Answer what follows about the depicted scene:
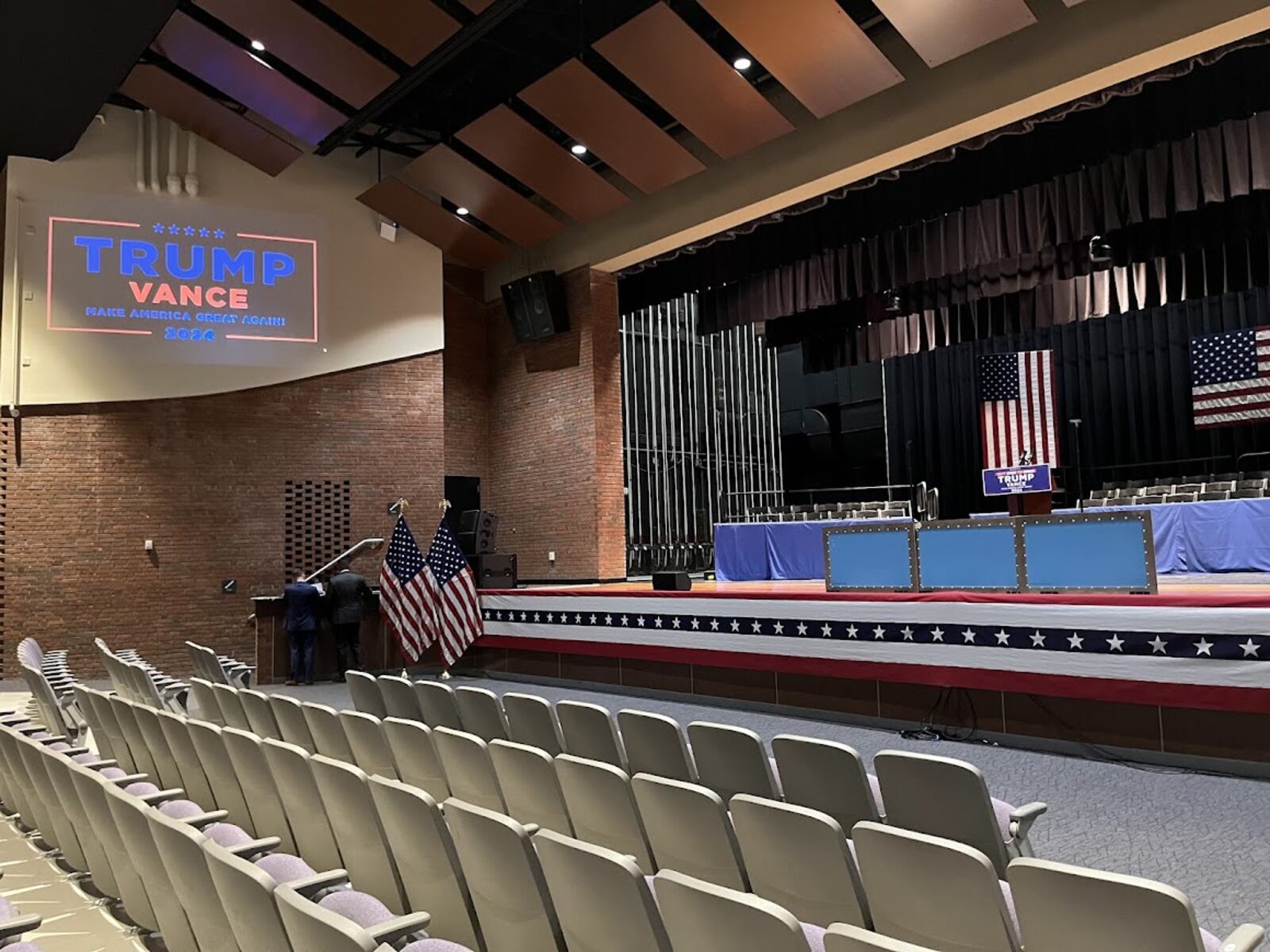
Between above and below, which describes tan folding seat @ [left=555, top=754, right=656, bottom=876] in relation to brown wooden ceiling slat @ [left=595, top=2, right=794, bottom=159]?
below

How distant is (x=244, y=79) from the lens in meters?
11.2

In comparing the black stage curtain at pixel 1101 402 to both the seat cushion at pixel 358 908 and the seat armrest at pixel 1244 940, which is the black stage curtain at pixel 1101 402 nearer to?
the seat armrest at pixel 1244 940

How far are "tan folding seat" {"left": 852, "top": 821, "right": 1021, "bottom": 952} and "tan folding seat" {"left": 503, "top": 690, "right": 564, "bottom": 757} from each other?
2292mm

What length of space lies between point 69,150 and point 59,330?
2132 millimetres

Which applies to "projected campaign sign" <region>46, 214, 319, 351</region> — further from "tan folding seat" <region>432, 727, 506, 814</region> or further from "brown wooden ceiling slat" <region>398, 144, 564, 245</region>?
"tan folding seat" <region>432, 727, 506, 814</region>

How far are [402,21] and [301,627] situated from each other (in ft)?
20.5

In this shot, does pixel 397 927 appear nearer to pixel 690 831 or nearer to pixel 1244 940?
pixel 690 831

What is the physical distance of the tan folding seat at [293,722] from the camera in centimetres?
464

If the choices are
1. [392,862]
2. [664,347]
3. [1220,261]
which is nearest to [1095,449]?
[1220,261]

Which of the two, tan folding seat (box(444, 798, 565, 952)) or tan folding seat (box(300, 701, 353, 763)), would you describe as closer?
tan folding seat (box(444, 798, 565, 952))

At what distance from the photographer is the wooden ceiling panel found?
7930 mm

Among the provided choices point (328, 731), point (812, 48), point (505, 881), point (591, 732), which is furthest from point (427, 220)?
point (505, 881)

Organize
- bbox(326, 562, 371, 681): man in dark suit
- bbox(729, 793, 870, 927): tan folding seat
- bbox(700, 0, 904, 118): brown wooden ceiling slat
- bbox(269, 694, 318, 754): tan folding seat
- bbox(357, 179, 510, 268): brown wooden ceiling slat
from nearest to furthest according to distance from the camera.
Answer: bbox(729, 793, 870, 927): tan folding seat → bbox(269, 694, 318, 754): tan folding seat → bbox(700, 0, 904, 118): brown wooden ceiling slat → bbox(326, 562, 371, 681): man in dark suit → bbox(357, 179, 510, 268): brown wooden ceiling slat

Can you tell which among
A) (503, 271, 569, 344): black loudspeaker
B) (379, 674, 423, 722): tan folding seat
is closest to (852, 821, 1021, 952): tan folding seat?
(379, 674, 423, 722): tan folding seat
